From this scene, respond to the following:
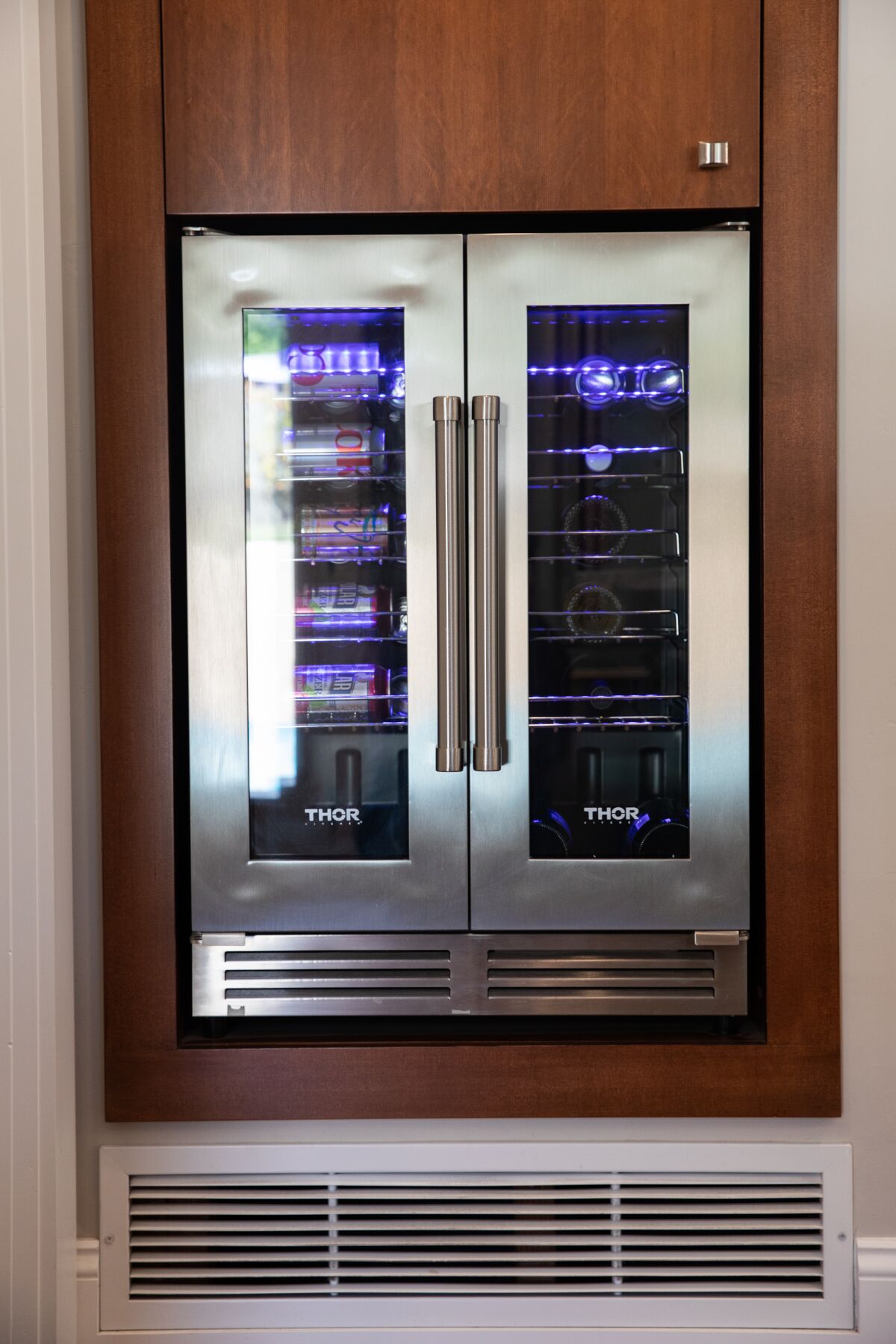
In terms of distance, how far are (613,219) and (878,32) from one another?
565 millimetres

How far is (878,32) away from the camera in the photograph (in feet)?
6.16

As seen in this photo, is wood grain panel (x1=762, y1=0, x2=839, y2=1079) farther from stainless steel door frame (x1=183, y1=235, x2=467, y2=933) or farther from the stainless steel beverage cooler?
stainless steel door frame (x1=183, y1=235, x2=467, y2=933)

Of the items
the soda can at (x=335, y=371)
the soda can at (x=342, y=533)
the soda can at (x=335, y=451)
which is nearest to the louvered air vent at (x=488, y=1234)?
the soda can at (x=342, y=533)

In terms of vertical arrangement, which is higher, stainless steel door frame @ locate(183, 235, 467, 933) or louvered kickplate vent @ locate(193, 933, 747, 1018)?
stainless steel door frame @ locate(183, 235, 467, 933)

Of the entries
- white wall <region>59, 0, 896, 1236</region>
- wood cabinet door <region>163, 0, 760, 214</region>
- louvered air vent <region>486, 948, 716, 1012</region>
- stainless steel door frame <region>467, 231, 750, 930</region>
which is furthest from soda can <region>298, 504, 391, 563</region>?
louvered air vent <region>486, 948, 716, 1012</region>

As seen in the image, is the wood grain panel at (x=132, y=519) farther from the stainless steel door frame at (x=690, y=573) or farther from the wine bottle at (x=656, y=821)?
the wine bottle at (x=656, y=821)

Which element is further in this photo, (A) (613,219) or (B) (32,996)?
(A) (613,219)

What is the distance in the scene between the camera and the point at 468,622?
193 centimetres

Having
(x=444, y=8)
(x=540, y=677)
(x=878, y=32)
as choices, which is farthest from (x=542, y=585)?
(x=878, y=32)

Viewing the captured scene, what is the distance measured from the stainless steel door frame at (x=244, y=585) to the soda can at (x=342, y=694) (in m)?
0.08

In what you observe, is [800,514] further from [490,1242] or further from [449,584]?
A: [490,1242]

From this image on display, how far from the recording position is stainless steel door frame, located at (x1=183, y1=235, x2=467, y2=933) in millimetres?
1908

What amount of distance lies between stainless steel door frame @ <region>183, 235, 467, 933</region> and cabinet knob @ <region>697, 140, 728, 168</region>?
47cm

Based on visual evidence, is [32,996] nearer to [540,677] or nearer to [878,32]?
[540,677]
